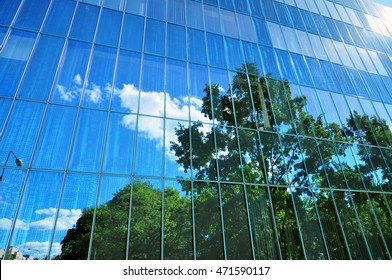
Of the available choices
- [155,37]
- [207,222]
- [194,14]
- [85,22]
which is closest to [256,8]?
[194,14]

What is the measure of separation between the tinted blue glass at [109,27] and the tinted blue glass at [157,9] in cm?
173

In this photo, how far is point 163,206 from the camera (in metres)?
9.97

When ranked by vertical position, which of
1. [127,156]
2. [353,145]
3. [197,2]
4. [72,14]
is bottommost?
[127,156]

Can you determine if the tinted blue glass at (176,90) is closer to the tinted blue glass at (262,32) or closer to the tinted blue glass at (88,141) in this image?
the tinted blue glass at (88,141)

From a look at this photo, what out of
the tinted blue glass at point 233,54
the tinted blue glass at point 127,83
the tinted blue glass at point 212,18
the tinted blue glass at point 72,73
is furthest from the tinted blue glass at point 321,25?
the tinted blue glass at point 72,73

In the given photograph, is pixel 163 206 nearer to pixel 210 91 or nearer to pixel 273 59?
pixel 210 91

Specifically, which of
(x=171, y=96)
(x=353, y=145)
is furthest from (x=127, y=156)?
(x=353, y=145)

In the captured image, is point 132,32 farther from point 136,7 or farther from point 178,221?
point 178,221

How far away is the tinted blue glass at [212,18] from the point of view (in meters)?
16.1

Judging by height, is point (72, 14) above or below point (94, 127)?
above

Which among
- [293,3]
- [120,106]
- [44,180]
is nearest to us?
[44,180]

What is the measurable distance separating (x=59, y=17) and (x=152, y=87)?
5.49m

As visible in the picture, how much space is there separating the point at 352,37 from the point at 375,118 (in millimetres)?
7988

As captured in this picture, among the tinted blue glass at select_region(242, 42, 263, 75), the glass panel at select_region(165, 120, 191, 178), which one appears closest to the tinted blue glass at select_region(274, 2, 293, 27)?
the tinted blue glass at select_region(242, 42, 263, 75)
